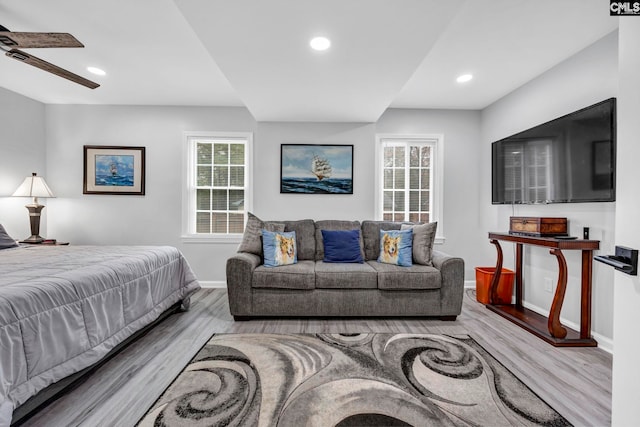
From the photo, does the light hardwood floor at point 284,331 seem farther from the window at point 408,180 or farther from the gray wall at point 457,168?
the window at point 408,180

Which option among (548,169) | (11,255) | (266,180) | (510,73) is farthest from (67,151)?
(548,169)

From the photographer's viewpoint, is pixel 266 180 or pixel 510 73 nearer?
pixel 510 73

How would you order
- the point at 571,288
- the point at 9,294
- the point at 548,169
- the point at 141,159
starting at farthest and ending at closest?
the point at 141,159 < the point at 548,169 < the point at 571,288 < the point at 9,294

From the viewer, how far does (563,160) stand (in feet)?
8.94

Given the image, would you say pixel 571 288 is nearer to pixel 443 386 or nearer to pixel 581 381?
pixel 581 381

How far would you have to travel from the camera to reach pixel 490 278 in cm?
343

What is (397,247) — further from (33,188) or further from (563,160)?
(33,188)

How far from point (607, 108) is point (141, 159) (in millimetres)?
5051

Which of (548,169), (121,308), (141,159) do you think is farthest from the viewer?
(141,159)

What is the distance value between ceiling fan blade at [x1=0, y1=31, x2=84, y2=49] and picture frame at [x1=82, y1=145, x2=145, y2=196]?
2.12m

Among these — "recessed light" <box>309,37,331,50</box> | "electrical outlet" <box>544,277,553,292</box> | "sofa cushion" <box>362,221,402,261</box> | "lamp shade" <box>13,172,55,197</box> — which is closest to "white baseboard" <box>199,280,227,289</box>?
"sofa cushion" <box>362,221,402,261</box>

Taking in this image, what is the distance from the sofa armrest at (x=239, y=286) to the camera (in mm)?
2891

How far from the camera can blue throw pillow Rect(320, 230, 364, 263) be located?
336 cm

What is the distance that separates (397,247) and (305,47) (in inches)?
84.7
